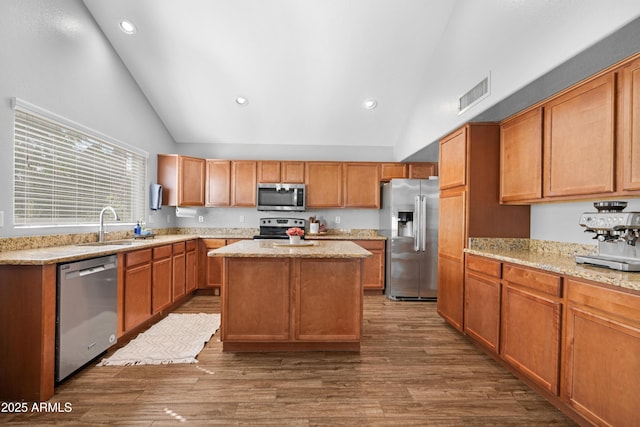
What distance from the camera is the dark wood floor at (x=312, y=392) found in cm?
207

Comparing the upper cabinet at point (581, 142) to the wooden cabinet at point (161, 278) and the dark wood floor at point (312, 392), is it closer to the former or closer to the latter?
the dark wood floor at point (312, 392)

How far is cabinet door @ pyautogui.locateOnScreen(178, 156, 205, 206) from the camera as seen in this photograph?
208 inches

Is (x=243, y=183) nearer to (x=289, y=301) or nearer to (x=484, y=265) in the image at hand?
(x=289, y=301)

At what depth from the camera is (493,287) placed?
285 cm

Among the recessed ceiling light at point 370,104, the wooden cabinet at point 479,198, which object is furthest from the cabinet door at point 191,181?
the wooden cabinet at point 479,198

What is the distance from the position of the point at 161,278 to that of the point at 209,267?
129 centimetres

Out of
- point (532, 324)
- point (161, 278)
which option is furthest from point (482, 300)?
point (161, 278)

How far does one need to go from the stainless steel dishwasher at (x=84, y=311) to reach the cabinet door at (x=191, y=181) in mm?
2491

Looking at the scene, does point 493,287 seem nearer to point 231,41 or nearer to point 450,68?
point 450,68

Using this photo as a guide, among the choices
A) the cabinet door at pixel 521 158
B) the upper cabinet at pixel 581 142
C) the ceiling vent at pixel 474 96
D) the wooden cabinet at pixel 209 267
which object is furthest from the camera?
the wooden cabinet at pixel 209 267

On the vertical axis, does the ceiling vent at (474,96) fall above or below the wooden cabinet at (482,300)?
above

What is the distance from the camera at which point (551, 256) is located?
279 centimetres

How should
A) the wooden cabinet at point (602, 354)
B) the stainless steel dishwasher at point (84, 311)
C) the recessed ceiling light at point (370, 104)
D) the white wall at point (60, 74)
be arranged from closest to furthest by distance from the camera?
the wooden cabinet at point (602, 354)
the stainless steel dishwasher at point (84, 311)
the white wall at point (60, 74)
the recessed ceiling light at point (370, 104)

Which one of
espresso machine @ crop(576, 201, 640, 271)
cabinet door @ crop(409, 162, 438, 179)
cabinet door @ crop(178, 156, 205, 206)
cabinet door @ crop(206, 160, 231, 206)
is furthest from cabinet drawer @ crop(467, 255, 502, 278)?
cabinet door @ crop(178, 156, 205, 206)
